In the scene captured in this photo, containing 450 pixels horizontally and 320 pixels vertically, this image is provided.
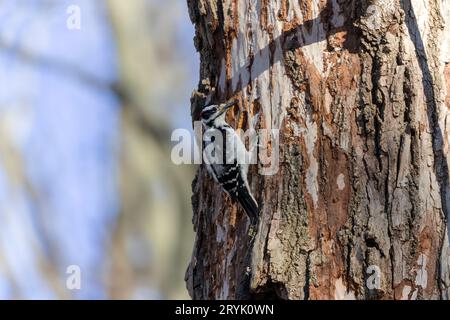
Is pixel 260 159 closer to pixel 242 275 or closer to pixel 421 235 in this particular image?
pixel 242 275

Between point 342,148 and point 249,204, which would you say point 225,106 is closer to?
point 249,204

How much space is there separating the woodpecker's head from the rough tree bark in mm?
69

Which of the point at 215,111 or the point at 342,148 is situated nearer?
the point at 342,148

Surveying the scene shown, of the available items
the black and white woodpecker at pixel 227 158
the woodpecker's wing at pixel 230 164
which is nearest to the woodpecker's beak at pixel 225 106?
the black and white woodpecker at pixel 227 158

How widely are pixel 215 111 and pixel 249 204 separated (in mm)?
665

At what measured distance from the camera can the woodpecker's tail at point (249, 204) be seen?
386 cm

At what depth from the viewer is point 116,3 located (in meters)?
9.21

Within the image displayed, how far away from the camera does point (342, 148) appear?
3.74 metres

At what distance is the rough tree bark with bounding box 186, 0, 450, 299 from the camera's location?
3561 mm

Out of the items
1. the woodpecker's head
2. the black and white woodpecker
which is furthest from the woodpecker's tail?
the woodpecker's head

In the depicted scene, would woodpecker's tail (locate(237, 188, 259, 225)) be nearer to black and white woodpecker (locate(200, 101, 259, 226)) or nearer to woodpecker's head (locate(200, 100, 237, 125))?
black and white woodpecker (locate(200, 101, 259, 226))

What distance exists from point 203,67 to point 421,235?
1.66 metres

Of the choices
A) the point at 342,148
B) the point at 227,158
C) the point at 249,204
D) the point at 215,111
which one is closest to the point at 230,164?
the point at 227,158
